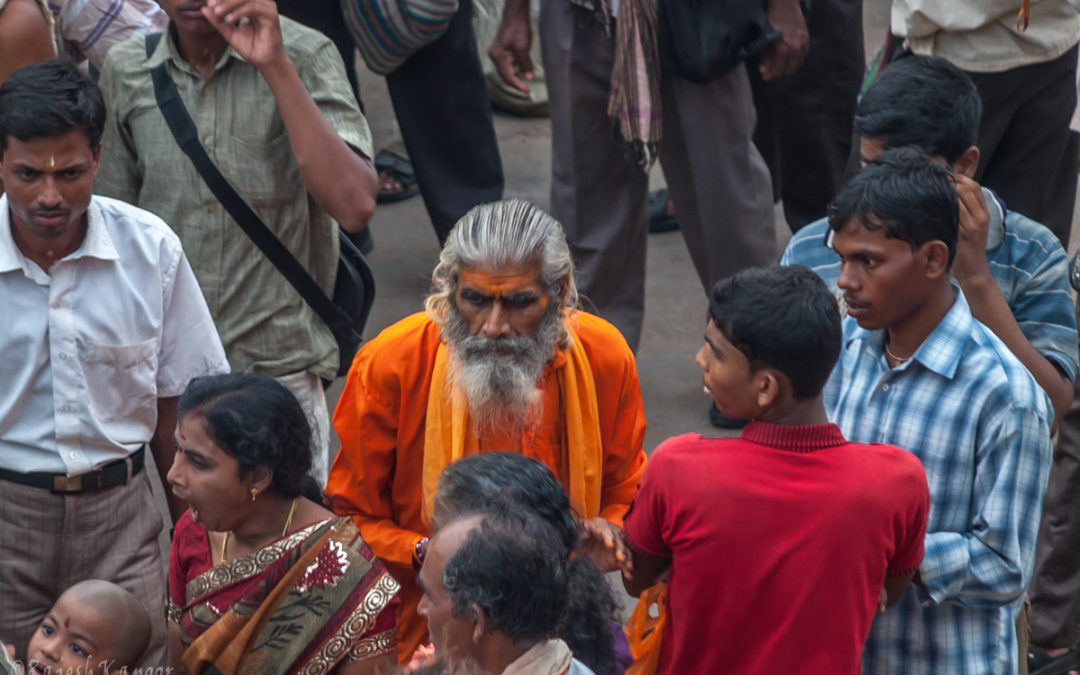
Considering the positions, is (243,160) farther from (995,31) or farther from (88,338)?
(995,31)

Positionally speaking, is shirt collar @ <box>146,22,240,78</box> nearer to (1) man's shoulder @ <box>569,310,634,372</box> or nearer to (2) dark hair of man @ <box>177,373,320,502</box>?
(2) dark hair of man @ <box>177,373,320,502</box>

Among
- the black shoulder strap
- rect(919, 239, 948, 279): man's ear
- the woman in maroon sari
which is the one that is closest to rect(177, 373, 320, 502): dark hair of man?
the woman in maroon sari

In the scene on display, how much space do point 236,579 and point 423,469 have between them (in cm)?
54

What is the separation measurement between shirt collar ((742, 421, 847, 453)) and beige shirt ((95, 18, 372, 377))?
174 centimetres

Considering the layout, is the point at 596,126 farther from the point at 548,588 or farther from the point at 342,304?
the point at 548,588

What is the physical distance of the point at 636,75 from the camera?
194 inches

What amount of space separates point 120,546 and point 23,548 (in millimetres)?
233

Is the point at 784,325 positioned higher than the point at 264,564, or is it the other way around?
the point at 784,325

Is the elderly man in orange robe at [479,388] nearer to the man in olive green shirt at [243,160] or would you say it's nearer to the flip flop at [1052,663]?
the man in olive green shirt at [243,160]

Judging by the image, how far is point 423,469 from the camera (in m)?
3.27

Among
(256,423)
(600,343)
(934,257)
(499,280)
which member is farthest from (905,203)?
(256,423)

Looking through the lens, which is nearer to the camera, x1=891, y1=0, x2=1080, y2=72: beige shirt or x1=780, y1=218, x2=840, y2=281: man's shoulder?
x1=780, y1=218, x2=840, y2=281: man's shoulder

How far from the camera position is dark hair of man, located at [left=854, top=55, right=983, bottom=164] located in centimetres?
343

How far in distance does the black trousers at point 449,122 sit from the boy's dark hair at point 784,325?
345 cm
